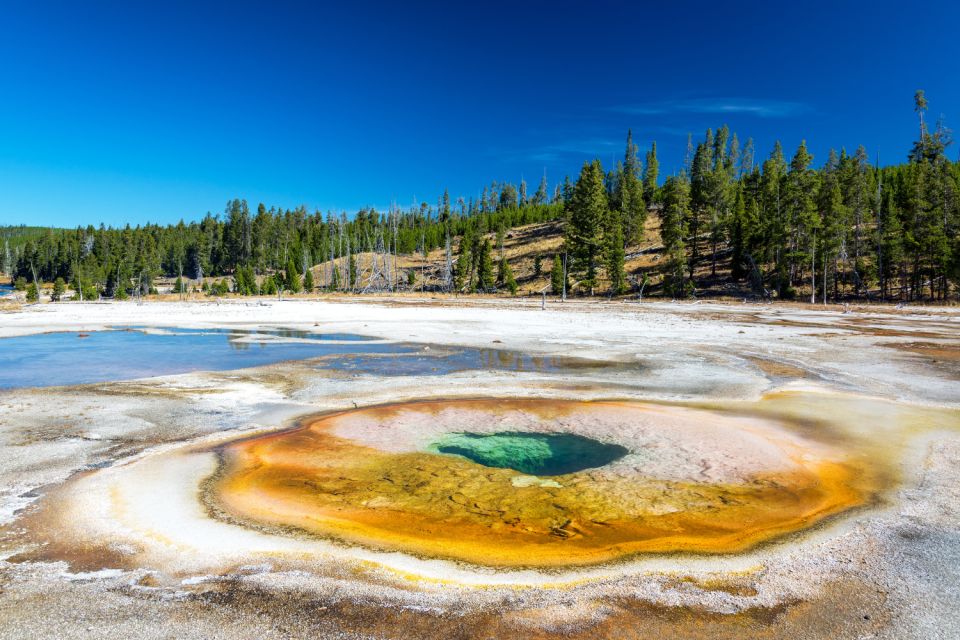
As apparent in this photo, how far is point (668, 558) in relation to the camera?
5383mm

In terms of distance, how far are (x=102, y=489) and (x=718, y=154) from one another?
125 metres

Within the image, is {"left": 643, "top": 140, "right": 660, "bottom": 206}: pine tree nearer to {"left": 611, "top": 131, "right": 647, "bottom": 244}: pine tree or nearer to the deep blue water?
{"left": 611, "top": 131, "right": 647, "bottom": 244}: pine tree

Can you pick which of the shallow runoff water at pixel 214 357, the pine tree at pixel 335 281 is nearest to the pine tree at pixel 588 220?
the pine tree at pixel 335 281

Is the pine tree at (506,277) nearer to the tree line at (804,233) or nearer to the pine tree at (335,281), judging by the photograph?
the tree line at (804,233)

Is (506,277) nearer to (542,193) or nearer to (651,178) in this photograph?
(651,178)

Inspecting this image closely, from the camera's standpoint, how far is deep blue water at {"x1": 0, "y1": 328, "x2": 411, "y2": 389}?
16.0m

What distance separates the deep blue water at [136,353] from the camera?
16.0 m

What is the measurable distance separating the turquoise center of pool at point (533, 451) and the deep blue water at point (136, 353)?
1055 centimetres

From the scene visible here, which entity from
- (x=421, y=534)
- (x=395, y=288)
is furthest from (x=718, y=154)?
(x=421, y=534)

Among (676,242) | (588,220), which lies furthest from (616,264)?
(676,242)

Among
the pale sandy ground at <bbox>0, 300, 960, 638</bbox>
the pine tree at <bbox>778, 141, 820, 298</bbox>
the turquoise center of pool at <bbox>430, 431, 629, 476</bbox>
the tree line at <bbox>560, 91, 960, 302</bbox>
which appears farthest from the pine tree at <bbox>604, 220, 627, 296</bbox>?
the turquoise center of pool at <bbox>430, 431, 629, 476</bbox>

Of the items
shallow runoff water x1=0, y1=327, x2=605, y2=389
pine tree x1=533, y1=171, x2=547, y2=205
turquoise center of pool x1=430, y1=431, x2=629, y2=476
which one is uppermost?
pine tree x1=533, y1=171, x2=547, y2=205

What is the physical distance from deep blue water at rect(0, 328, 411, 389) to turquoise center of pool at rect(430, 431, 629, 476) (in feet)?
34.6

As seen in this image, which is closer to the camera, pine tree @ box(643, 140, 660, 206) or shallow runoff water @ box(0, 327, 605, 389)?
shallow runoff water @ box(0, 327, 605, 389)
